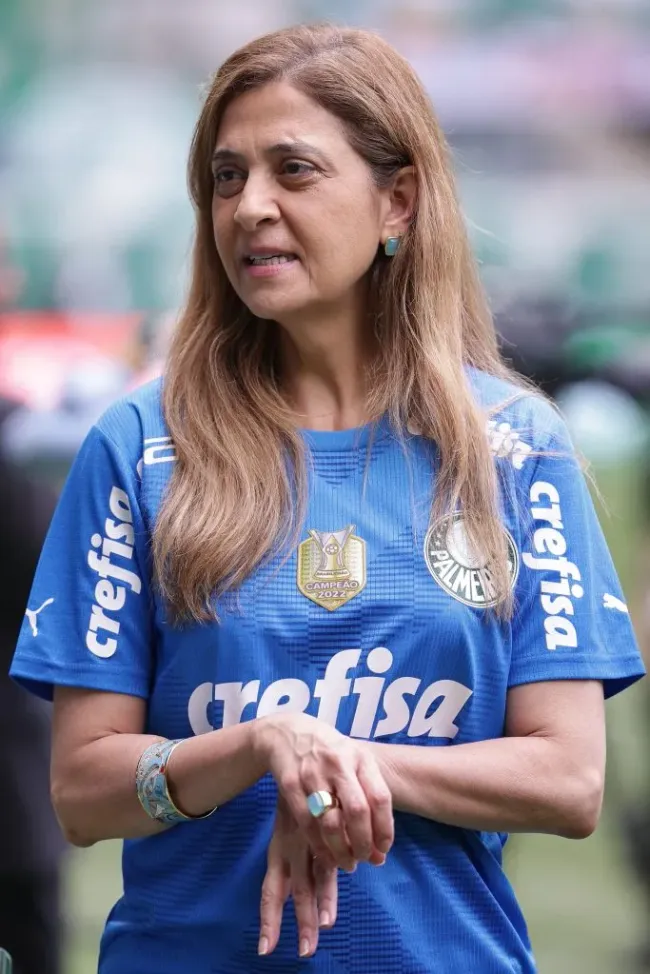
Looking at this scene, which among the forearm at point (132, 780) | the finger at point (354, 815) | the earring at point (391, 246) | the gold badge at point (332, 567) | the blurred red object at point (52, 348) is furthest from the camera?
the blurred red object at point (52, 348)

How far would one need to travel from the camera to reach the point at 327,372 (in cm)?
183

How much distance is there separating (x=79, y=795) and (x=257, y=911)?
0.24 meters

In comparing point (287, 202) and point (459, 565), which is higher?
point (287, 202)

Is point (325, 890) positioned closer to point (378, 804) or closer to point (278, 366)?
point (378, 804)

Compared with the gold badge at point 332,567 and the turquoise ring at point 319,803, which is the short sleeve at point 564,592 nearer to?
the gold badge at point 332,567

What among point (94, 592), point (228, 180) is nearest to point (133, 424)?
point (94, 592)

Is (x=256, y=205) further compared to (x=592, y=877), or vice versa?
(x=592, y=877)

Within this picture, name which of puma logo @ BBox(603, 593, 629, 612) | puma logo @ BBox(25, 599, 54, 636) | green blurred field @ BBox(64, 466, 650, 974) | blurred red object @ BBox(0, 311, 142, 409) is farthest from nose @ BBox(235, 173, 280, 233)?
green blurred field @ BBox(64, 466, 650, 974)

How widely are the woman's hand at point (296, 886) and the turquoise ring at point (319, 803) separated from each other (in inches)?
2.5

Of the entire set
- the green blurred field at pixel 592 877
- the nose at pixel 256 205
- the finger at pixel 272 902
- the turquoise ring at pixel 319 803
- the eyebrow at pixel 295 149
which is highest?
the eyebrow at pixel 295 149

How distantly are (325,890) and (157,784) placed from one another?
22cm

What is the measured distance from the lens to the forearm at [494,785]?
154 cm

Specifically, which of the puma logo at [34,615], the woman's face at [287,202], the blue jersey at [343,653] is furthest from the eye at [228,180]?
the puma logo at [34,615]

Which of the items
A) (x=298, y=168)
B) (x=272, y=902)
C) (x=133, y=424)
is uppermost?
(x=298, y=168)
